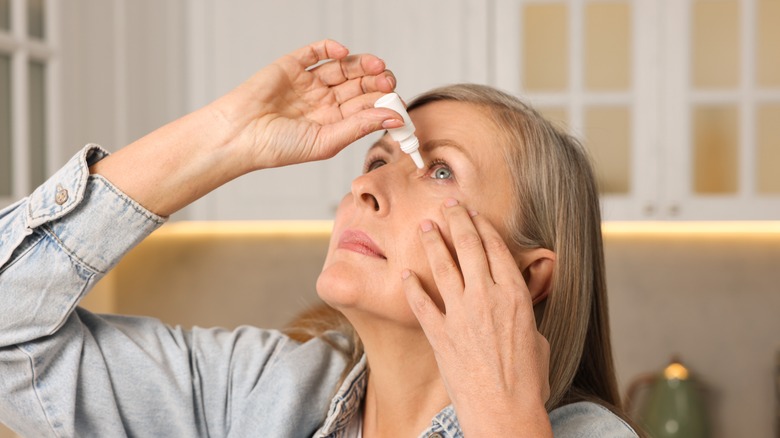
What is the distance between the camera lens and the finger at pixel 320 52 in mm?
1271

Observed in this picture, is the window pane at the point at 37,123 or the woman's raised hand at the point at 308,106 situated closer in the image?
the woman's raised hand at the point at 308,106

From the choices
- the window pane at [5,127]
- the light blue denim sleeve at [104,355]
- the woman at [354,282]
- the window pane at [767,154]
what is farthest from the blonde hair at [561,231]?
the window pane at [767,154]

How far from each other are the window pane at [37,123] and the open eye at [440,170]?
1.56 m

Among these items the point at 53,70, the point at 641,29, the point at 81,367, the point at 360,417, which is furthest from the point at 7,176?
the point at 641,29

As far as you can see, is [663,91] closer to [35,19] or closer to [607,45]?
[607,45]

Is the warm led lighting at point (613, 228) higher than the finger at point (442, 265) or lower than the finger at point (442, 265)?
lower

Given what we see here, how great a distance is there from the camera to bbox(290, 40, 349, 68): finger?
1271 millimetres

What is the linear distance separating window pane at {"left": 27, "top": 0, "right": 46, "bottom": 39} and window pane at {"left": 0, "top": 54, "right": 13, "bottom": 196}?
17cm

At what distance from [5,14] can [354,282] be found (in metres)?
1.59

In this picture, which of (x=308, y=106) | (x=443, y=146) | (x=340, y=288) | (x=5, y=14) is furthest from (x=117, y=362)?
(x=5, y=14)

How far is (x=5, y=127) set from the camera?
227cm

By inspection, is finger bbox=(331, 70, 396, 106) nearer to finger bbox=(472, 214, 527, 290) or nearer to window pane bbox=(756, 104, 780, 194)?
finger bbox=(472, 214, 527, 290)

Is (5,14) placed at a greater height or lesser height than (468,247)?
greater

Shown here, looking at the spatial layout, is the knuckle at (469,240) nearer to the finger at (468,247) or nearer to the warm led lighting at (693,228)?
the finger at (468,247)
